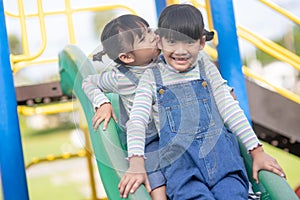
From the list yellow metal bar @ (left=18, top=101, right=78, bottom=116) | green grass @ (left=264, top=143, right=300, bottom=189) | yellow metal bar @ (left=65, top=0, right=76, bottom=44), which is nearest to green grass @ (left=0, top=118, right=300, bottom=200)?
green grass @ (left=264, top=143, right=300, bottom=189)

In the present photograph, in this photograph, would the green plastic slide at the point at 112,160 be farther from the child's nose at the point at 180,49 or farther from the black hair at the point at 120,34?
the child's nose at the point at 180,49

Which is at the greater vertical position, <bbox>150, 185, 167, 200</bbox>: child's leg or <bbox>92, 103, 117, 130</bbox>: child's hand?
<bbox>92, 103, 117, 130</bbox>: child's hand

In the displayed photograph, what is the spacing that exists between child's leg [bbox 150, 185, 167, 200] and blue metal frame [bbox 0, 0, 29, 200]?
2.36 feet

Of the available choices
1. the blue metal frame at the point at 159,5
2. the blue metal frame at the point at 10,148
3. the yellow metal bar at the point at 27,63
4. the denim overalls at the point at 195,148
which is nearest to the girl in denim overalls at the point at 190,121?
the denim overalls at the point at 195,148

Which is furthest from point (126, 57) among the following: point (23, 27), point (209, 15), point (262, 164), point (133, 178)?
point (23, 27)

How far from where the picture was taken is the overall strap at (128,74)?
1.82 metres

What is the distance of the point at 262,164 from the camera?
1731mm

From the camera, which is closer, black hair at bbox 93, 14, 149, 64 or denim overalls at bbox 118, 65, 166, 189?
denim overalls at bbox 118, 65, 166, 189

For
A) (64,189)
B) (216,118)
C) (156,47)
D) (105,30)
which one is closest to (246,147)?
(216,118)

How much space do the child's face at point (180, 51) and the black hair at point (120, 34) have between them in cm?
9

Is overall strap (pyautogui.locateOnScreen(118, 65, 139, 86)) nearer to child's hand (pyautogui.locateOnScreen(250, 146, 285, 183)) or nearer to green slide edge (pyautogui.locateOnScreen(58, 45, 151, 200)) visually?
green slide edge (pyautogui.locateOnScreen(58, 45, 151, 200))

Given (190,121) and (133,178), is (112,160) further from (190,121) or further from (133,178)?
(190,121)

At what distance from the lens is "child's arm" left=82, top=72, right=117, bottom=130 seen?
183cm

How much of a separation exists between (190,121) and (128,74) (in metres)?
0.27
